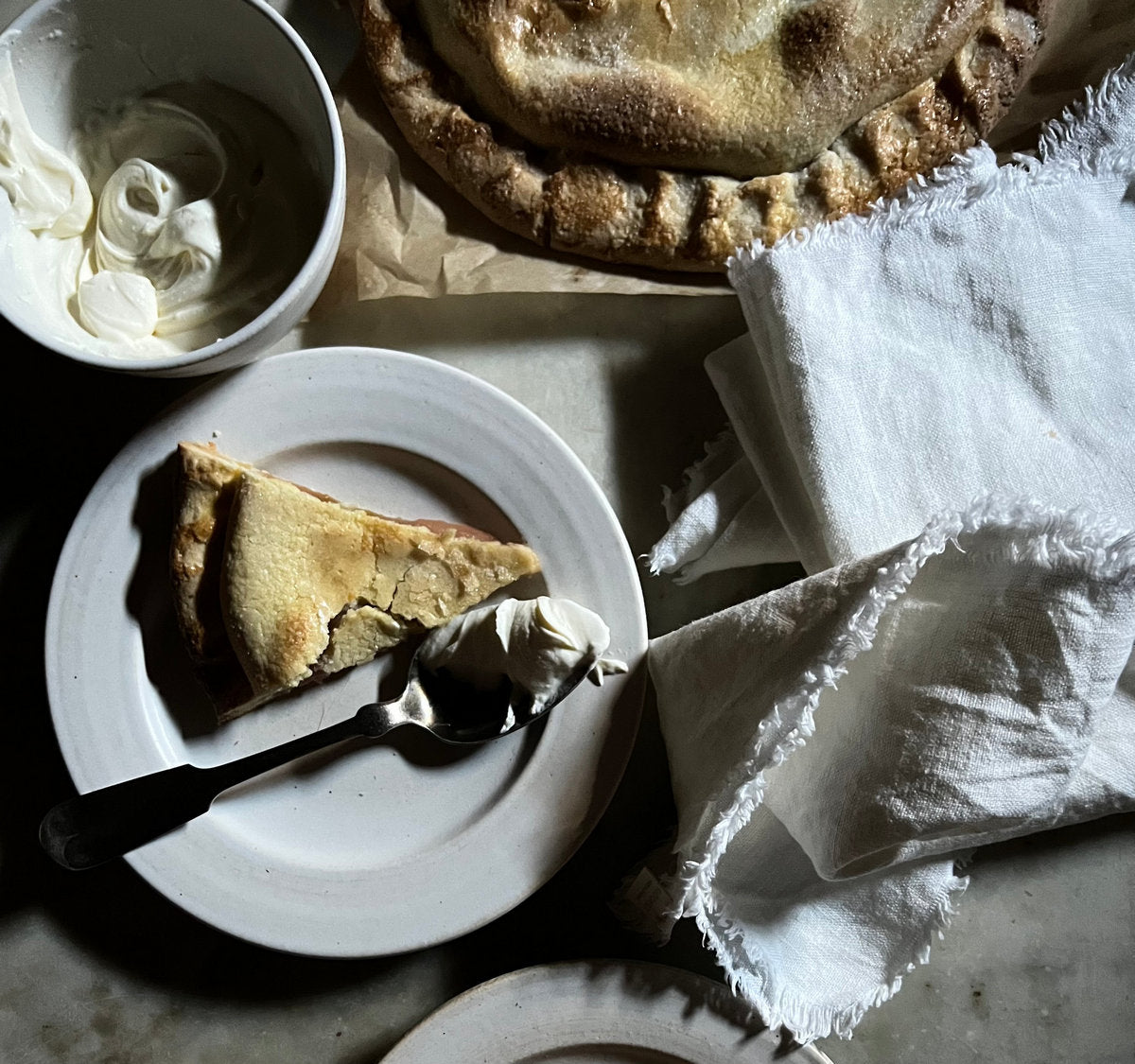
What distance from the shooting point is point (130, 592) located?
0.82 metres

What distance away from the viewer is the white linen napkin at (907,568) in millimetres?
743

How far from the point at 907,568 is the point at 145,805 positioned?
26.5 inches

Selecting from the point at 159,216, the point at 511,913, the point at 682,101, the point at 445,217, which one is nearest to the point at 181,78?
the point at 159,216

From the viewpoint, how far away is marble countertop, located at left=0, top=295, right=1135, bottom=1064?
896 mm

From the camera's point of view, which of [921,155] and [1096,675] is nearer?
[1096,675]

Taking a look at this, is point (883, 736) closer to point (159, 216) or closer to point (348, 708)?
point (348, 708)

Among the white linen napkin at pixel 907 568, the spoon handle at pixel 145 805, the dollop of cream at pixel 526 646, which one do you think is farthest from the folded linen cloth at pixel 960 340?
the spoon handle at pixel 145 805

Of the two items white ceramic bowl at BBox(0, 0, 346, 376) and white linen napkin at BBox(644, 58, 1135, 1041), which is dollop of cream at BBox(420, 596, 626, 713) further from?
white ceramic bowl at BBox(0, 0, 346, 376)

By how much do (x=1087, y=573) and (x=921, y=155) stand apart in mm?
424

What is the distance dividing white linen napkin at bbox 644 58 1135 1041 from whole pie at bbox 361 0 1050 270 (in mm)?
67

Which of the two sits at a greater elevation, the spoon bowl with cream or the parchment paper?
the parchment paper

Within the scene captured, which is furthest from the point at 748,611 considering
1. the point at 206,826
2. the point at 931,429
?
the point at 206,826

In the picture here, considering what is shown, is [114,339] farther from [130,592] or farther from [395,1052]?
[395,1052]

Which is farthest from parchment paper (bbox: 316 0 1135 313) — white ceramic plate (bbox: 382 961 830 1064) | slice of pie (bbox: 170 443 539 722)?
white ceramic plate (bbox: 382 961 830 1064)
